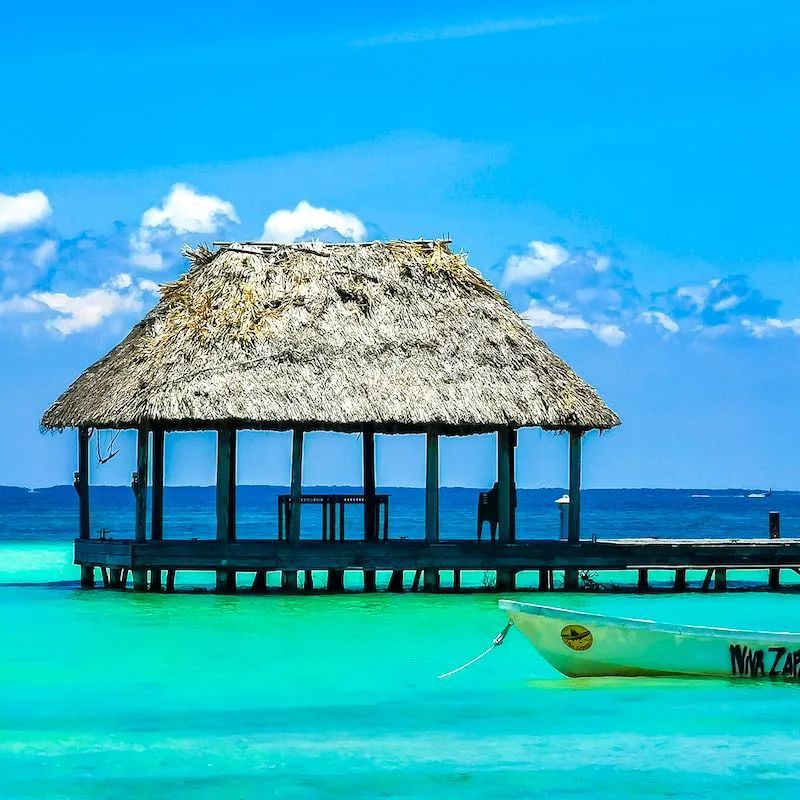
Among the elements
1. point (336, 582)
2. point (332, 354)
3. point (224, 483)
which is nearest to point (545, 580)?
point (336, 582)

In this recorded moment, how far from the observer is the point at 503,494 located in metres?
27.8

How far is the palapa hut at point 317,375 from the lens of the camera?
26.3 metres

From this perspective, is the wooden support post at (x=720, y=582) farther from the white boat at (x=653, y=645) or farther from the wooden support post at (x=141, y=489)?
the white boat at (x=653, y=645)

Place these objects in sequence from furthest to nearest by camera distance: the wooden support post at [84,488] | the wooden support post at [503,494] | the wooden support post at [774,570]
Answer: the wooden support post at [774,570] → the wooden support post at [84,488] → the wooden support post at [503,494]

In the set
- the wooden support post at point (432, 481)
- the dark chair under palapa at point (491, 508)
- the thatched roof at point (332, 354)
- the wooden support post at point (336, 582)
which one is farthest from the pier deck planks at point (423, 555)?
the thatched roof at point (332, 354)

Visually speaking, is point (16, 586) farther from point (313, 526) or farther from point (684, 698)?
point (313, 526)

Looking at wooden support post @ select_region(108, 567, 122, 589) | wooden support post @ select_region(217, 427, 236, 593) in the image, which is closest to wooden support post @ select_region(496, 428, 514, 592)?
wooden support post @ select_region(217, 427, 236, 593)

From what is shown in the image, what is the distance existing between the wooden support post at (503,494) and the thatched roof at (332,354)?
53 cm

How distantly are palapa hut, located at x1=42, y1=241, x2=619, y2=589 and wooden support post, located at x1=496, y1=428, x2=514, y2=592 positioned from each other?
28 mm

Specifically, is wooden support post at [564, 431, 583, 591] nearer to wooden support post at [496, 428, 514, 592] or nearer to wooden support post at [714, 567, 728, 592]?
wooden support post at [496, 428, 514, 592]

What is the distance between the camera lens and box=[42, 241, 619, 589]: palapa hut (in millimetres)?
26266

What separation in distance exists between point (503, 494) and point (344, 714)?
11.7 metres

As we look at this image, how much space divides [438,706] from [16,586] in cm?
1610

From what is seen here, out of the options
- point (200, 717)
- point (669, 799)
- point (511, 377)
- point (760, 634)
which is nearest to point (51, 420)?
point (511, 377)
